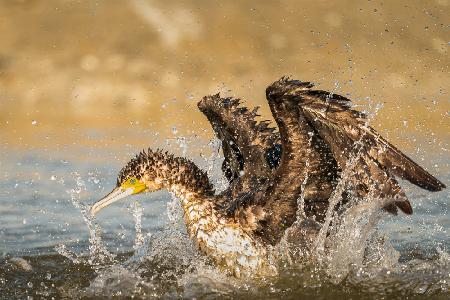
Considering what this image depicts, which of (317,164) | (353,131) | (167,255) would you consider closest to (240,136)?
(167,255)

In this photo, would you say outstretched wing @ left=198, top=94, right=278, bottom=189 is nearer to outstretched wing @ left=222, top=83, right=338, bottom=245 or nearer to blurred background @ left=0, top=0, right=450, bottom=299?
outstretched wing @ left=222, top=83, right=338, bottom=245

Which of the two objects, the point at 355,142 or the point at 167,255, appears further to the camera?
the point at 167,255

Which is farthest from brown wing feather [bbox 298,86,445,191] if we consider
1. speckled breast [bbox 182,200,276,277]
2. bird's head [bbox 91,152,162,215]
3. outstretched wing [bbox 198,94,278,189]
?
bird's head [bbox 91,152,162,215]

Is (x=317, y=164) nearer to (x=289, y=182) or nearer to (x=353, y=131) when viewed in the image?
(x=289, y=182)

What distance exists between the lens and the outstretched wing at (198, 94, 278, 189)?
9773mm

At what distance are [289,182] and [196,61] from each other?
1138 cm

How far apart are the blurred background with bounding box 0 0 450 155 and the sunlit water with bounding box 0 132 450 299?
4.64 metres

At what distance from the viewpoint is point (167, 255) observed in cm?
954

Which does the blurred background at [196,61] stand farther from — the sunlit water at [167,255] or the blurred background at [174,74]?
the sunlit water at [167,255]

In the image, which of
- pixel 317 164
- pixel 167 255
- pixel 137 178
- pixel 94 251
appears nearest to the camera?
pixel 317 164

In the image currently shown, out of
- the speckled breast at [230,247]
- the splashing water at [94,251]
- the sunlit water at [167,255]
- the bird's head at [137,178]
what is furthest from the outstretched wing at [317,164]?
the splashing water at [94,251]

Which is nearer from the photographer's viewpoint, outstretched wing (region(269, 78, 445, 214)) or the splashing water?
outstretched wing (region(269, 78, 445, 214))

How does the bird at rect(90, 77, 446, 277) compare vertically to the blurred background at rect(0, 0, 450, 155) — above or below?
below

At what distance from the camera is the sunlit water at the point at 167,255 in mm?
8555
